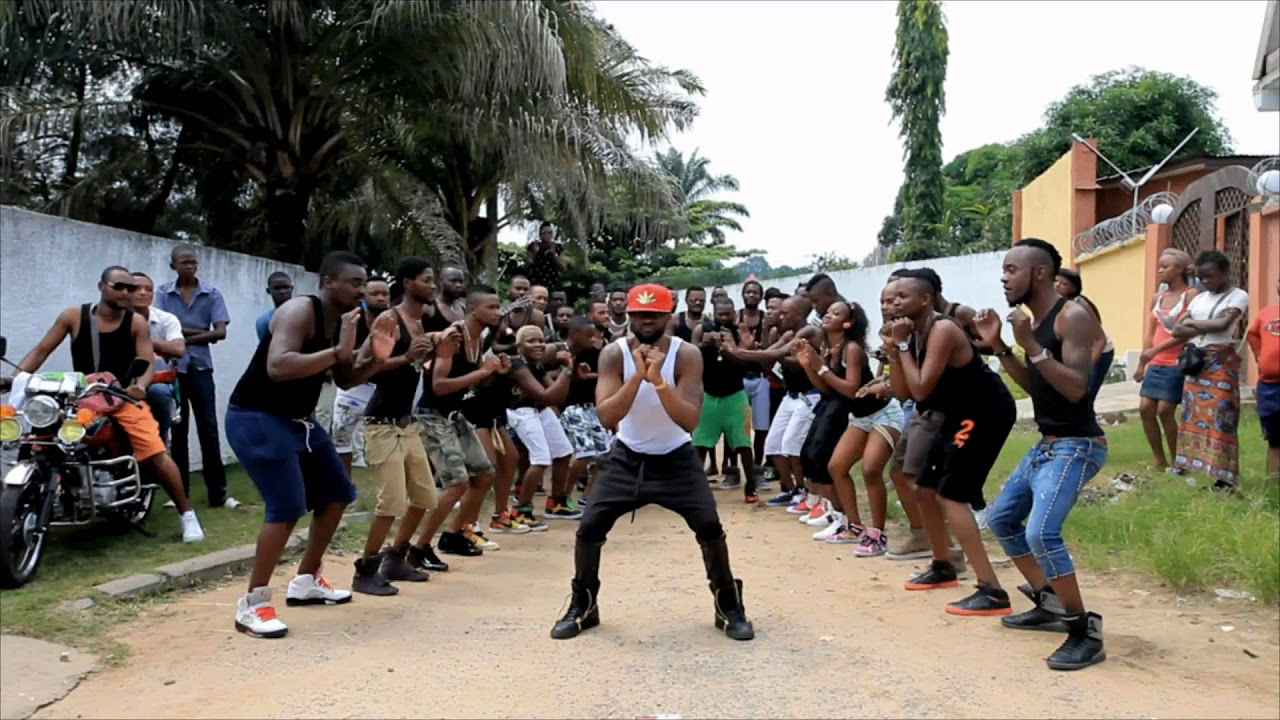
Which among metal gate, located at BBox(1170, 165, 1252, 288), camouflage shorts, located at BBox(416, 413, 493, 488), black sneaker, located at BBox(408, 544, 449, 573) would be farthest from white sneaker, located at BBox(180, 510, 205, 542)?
metal gate, located at BBox(1170, 165, 1252, 288)

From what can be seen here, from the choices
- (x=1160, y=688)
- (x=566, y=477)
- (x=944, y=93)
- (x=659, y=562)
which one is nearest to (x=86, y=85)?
(x=566, y=477)

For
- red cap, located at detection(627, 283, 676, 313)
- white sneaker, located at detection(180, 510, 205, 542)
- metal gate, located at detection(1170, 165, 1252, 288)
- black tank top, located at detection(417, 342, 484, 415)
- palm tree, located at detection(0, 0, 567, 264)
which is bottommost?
white sneaker, located at detection(180, 510, 205, 542)

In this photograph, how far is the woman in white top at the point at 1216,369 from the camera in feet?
27.2

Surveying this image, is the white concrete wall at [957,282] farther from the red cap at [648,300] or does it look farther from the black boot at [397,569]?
the red cap at [648,300]

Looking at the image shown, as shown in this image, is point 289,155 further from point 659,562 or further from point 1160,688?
point 1160,688

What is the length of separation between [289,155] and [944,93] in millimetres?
26668

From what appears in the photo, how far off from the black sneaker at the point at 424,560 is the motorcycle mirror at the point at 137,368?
2.07 meters

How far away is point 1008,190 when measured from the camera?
3666 cm

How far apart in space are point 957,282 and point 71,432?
20131 mm

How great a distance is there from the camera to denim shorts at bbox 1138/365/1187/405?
29.2ft

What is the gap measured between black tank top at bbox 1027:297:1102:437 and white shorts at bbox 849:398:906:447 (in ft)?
7.13

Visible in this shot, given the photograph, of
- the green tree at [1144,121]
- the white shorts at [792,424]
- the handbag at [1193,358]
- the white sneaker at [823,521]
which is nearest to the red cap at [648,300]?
the white sneaker at [823,521]

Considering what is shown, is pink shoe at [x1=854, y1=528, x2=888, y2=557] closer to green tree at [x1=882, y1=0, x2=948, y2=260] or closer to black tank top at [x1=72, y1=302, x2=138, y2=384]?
black tank top at [x1=72, y1=302, x2=138, y2=384]

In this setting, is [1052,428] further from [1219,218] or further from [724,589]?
[1219,218]
